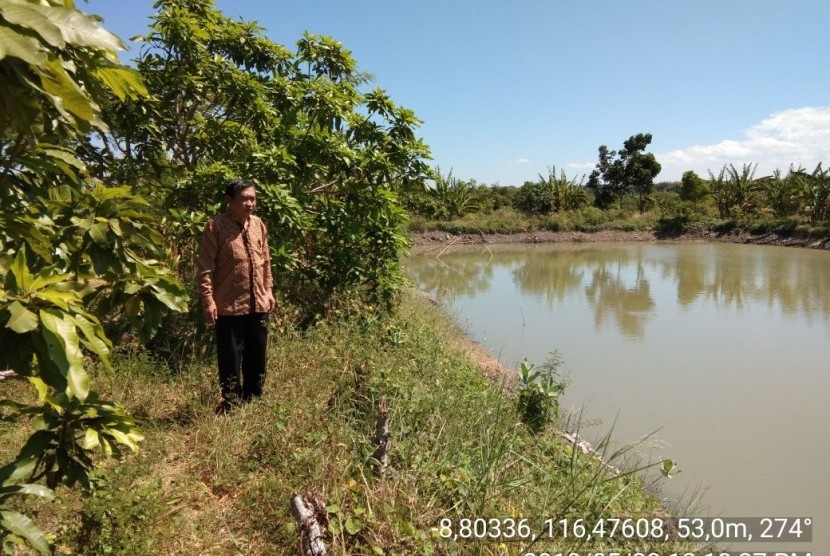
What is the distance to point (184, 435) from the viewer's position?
2619 mm

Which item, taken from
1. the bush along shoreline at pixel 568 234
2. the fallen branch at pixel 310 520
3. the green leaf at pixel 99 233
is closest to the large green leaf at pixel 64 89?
the green leaf at pixel 99 233

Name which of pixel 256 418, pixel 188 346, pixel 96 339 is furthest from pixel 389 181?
pixel 96 339

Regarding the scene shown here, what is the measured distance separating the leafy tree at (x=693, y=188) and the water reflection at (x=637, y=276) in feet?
22.2

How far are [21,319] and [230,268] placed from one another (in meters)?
2.04

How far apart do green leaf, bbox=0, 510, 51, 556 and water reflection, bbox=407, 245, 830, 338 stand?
7.61m

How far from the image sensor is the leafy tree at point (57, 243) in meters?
0.77

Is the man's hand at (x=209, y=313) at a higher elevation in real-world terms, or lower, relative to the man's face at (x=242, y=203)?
lower

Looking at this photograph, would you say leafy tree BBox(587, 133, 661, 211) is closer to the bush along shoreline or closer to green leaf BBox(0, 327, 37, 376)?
the bush along shoreline

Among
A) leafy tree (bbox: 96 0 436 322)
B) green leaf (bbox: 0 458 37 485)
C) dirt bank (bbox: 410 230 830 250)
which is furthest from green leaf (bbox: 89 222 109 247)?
dirt bank (bbox: 410 230 830 250)

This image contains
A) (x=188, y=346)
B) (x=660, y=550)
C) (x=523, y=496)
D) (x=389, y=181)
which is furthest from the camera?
(x=389, y=181)

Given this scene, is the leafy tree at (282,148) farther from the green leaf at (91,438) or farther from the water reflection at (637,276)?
the water reflection at (637,276)

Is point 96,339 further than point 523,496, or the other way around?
point 523,496

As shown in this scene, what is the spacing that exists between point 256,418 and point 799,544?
10.4ft

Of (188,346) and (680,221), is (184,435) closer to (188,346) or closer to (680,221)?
(188,346)
